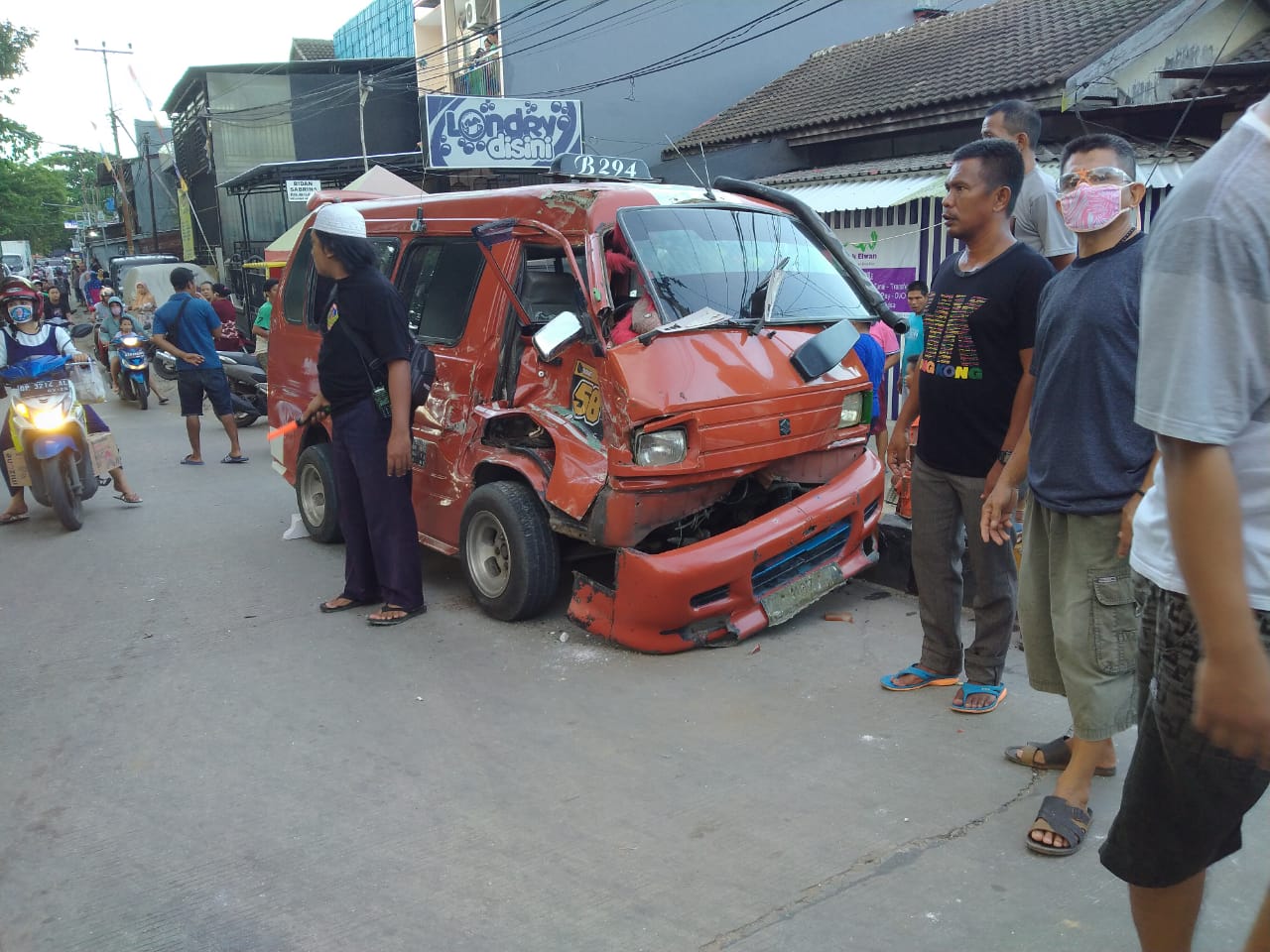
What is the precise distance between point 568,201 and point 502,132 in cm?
1374

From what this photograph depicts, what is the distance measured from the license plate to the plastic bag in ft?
18.9

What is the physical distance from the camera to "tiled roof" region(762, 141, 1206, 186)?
930 centimetres

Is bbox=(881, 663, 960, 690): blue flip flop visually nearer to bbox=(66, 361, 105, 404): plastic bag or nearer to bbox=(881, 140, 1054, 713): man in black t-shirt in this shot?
bbox=(881, 140, 1054, 713): man in black t-shirt

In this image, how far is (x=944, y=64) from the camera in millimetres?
14484

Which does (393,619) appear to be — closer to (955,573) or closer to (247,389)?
(955,573)

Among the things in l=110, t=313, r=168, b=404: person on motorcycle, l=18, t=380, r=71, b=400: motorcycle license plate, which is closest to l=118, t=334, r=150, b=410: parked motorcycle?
l=110, t=313, r=168, b=404: person on motorcycle

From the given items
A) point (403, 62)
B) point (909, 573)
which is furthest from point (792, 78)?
point (909, 573)

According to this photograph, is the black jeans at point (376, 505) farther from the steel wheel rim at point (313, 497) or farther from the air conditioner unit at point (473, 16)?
the air conditioner unit at point (473, 16)

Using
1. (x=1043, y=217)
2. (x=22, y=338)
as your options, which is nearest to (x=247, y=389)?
(x=22, y=338)

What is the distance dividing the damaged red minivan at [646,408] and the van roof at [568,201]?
0.04ft

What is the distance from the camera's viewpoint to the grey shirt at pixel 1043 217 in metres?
4.11

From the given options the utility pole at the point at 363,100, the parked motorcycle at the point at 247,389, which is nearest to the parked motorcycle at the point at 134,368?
the parked motorcycle at the point at 247,389

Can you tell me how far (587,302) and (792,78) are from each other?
55.4 feet

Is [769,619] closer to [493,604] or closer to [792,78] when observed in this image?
[493,604]
